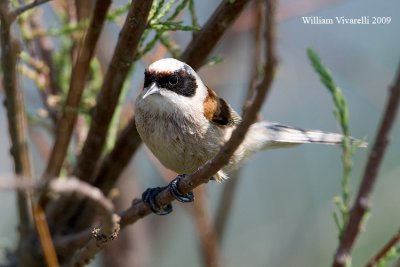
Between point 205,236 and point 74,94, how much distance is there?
866 millimetres

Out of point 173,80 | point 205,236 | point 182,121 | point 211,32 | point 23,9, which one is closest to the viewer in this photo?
point 23,9

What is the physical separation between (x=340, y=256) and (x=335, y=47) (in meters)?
2.56

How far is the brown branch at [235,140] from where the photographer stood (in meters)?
1.14

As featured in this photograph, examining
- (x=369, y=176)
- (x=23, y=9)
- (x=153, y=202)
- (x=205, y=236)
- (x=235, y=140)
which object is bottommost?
(x=205, y=236)

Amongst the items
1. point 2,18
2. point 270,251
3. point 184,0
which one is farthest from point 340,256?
point 270,251

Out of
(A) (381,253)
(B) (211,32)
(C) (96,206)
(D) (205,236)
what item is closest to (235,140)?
(C) (96,206)

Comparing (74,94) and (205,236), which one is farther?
(205,236)

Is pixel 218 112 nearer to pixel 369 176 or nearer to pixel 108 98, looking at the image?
pixel 108 98

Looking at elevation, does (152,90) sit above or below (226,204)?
above

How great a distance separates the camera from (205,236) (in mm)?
2906

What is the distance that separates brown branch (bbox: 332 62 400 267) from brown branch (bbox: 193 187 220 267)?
45.3 inches

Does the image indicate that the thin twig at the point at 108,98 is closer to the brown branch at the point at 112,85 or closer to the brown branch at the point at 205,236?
the brown branch at the point at 112,85

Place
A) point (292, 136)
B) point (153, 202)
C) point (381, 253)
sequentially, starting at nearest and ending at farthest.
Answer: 1. point (381, 253)
2. point (153, 202)
3. point (292, 136)

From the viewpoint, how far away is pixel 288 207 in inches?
201
